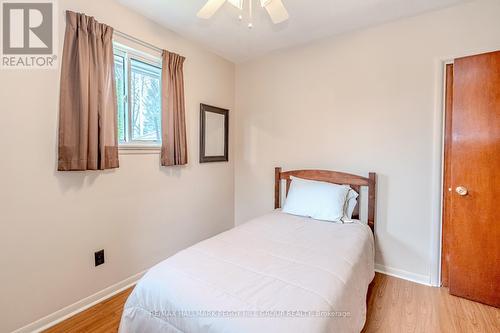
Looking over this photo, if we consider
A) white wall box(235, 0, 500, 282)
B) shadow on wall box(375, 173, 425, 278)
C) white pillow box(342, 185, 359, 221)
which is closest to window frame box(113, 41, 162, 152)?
white wall box(235, 0, 500, 282)

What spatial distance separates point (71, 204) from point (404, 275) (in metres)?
2.93

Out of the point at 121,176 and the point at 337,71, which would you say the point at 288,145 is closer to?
the point at 337,71

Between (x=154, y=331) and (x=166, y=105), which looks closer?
(x=154, y=331)

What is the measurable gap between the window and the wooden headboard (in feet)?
4.81

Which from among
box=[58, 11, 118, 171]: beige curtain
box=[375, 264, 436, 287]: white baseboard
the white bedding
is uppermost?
box=[58, 11, 118, 171]: beige curtain

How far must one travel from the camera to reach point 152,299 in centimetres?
128

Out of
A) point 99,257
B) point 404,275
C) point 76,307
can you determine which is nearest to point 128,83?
point 99,257

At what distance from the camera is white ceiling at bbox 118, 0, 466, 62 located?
81.5 inches

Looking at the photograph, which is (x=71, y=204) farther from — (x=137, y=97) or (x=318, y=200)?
(x=318, y=200)

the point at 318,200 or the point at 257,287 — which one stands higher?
the point at 318,200

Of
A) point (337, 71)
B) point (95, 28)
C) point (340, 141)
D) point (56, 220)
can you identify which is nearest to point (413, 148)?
point (340, 141)

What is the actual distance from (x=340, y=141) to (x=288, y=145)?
2.04 feet

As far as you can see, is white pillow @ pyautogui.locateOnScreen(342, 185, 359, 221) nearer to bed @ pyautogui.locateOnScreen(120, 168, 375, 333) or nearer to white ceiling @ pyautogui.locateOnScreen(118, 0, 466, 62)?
bed @ pyautogui.locateOnScreen(120, 168, 375, 333)

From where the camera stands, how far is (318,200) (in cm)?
245
